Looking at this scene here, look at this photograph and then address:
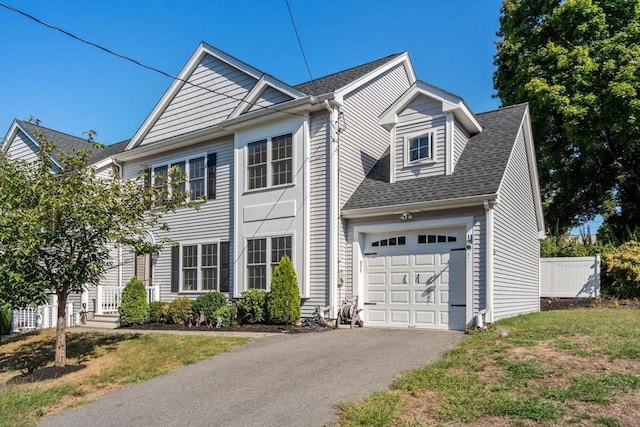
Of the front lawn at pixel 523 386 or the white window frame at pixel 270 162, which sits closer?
the front lawn at pixel 523 386

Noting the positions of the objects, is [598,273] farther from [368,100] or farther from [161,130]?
[161,130]

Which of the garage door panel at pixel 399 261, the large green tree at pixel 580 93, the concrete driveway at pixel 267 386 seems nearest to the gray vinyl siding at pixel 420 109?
the garage door panel at pixel 399 261

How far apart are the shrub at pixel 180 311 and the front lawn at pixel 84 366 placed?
172 cm

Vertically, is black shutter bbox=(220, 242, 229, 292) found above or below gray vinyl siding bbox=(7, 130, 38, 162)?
below

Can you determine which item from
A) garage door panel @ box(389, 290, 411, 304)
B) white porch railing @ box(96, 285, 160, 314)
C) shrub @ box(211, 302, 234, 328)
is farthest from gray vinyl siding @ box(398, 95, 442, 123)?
white porch railing @ box(96, 285, 160, 314)

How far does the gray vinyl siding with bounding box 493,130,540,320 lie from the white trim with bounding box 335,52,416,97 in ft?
14.6

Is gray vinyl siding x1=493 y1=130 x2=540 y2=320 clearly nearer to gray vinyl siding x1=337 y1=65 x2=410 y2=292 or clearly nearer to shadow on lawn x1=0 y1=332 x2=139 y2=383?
gray vinyl siding x1=337 y1=65 x2=410 y2=292

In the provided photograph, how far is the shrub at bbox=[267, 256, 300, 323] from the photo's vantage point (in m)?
12.1

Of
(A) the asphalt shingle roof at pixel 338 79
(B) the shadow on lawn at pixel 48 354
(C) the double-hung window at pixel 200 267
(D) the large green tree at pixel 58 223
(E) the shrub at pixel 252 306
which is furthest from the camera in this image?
(C) the double-hung window at pixel 200 267

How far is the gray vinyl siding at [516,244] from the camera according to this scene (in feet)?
36.9

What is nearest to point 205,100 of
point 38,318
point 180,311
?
point 180,311

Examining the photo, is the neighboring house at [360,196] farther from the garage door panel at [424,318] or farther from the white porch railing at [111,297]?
the white porch railing at [111,297]

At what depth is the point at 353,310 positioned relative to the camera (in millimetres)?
11977

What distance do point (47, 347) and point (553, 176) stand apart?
71.9ft
